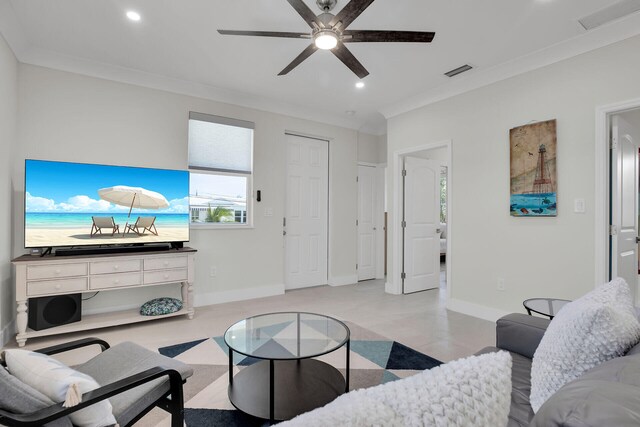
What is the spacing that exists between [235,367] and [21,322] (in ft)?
6.20

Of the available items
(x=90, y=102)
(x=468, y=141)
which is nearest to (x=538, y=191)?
(x=468, y=141)

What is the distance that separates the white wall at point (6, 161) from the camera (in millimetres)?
2713

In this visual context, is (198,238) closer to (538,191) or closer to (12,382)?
(12,382)

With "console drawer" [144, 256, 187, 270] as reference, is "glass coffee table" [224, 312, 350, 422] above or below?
below

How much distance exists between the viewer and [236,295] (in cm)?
426

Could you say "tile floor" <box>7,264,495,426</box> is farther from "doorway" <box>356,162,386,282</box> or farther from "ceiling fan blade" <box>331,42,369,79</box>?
"ceiling fan blade" <box>331,42,369,79</box>

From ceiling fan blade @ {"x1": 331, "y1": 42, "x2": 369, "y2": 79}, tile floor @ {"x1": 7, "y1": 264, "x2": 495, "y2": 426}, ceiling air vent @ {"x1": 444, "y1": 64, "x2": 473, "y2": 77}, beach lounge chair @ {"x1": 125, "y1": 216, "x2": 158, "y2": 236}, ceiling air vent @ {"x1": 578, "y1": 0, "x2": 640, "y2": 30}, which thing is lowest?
tile floor @ {"x1": 7, "y1": 264, "x2": 495, "y2": 426}

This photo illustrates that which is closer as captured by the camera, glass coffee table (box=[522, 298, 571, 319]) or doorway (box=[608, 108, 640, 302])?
glass coffee table (box=[522, 298, 571, 319])

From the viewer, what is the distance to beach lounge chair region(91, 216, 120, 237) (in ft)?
10.6

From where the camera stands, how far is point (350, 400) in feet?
1.67

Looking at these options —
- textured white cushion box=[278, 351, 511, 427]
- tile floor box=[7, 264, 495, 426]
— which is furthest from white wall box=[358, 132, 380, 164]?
textured white cushion box=[278, 351, 511, 427]

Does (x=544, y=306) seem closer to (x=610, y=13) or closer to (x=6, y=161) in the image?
(x=610, y=13)

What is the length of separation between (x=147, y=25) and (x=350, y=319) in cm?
332

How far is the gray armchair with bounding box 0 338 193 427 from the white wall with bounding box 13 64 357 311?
7.13ft
